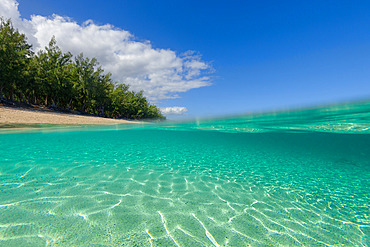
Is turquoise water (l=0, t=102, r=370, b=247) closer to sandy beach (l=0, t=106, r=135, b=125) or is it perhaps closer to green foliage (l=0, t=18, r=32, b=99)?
sandy beach (l=0, t=106, r=135, b=125)

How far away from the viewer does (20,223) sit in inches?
114

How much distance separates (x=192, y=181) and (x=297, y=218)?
9.68 ft

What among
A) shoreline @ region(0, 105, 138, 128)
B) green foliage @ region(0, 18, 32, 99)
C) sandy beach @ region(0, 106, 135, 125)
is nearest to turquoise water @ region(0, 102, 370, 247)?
shoreline @ region(0, 105, 138, 128)

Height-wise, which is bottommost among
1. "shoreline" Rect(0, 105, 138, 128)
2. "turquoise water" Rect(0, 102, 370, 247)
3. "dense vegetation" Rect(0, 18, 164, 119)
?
"turquoise water" Rect(0, 102, 370, 247)

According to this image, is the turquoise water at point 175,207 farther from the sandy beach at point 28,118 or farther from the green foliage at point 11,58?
the green foliage at point 11,58

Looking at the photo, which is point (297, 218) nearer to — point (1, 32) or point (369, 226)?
point (369, 226)

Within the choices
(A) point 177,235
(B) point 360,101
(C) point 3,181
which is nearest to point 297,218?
(A) point 177,235

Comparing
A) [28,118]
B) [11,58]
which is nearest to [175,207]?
[28,118]

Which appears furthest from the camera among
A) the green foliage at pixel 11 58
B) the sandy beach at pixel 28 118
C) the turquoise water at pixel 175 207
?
the green foliage at pixel 11 58

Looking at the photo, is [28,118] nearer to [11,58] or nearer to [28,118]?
[28,118]

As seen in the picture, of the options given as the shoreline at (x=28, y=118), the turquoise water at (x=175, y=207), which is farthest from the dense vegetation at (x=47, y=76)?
the turquoise water at (x=175, y=207)

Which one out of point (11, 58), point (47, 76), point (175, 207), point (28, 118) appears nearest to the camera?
point (175, 207)

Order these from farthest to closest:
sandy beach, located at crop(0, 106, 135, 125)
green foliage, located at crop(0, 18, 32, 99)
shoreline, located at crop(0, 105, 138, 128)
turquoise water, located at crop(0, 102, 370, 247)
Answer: green foliage, located at crop(0, 18, 32, 99) < sandy beach, located at crop(0, 106, 135, 125) < shoreline, located at crop(0, 105, 138, 128) < turquoise water, located at crop(0, 102, 370, 247)

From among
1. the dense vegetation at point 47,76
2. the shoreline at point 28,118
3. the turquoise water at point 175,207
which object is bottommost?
the turquoise water at point 175,207
